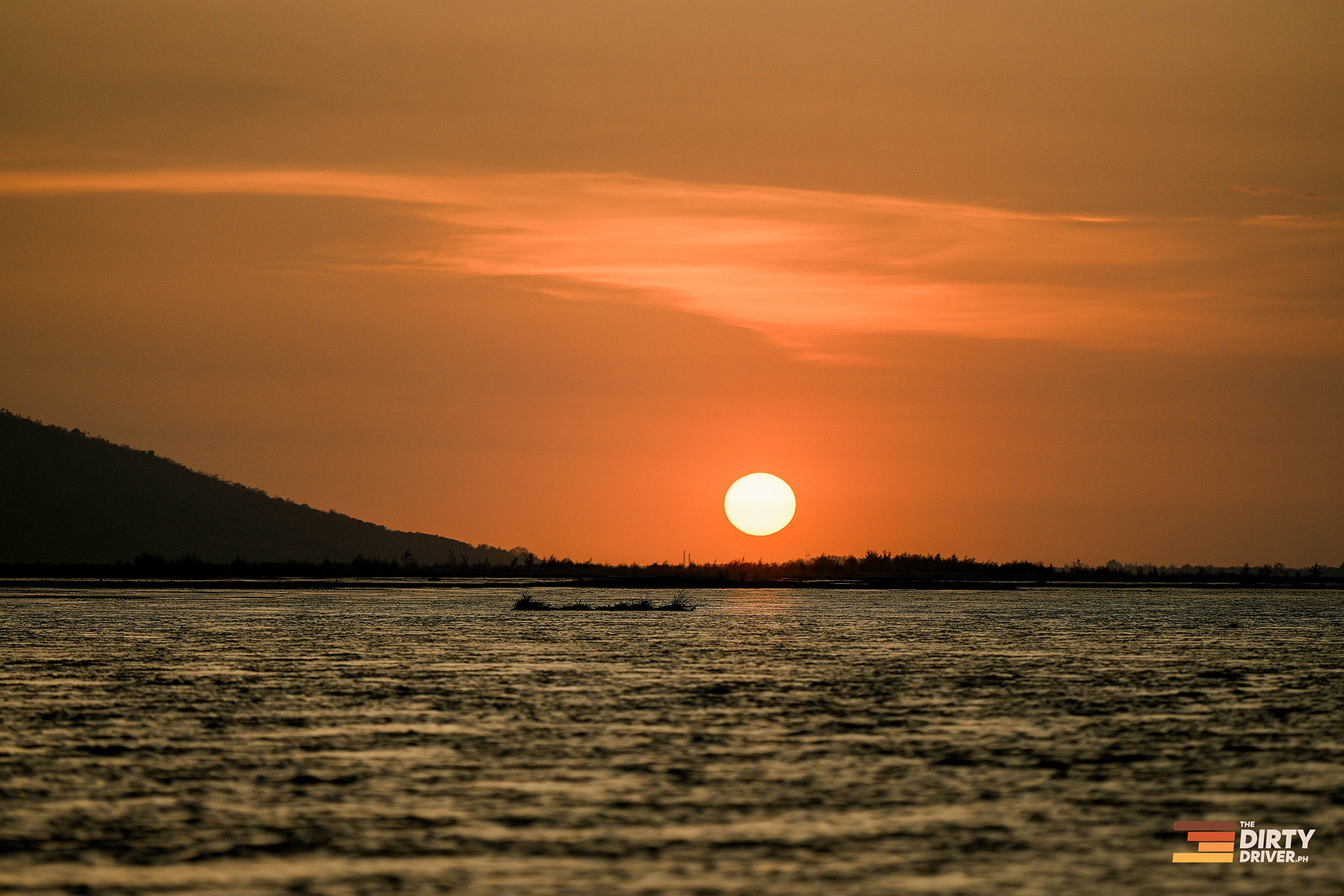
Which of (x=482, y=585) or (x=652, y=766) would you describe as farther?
(x=482, y=585)

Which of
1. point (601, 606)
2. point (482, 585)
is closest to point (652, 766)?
point (601, 606)

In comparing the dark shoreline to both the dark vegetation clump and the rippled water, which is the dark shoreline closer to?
the dark vegetation clump

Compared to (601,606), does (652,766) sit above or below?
below

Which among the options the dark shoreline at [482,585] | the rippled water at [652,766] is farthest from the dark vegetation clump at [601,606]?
the dark shoreline at [482,585]

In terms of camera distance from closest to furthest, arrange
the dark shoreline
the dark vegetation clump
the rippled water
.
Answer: the rippled water → the dark vegetation clump → the dark shoreline

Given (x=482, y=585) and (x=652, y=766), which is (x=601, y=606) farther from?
(x=652, y=766)

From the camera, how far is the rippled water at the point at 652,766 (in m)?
21.5

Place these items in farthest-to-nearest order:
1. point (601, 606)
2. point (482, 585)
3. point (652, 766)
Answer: point (482, 585)
point (601, 606)
point (652, 766)

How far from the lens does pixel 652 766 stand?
30203 mm

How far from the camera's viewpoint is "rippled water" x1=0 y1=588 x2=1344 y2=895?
21.5 metres

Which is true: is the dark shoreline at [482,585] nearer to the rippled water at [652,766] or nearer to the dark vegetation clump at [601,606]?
the dark vegetation clump at [601,606]

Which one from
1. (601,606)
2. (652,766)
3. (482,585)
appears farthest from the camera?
(482,585)

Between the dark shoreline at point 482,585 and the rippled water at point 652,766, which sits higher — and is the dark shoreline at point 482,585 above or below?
above

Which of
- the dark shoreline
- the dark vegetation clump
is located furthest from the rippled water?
the dark shoreline
